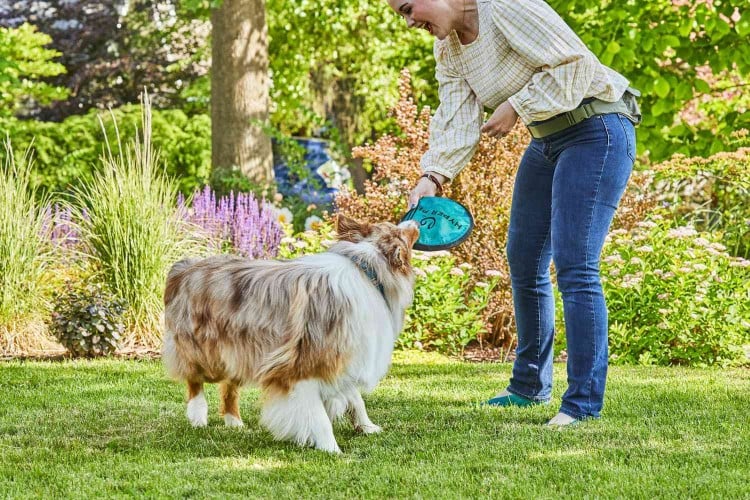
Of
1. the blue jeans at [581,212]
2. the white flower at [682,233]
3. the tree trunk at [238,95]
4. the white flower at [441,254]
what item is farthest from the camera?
the tree trunk at [238,95]

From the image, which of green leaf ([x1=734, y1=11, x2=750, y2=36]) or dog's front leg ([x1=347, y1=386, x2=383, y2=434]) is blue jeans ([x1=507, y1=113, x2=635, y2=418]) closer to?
dog's front leg ([x1=347, y1=386, x2=383, y2=434])

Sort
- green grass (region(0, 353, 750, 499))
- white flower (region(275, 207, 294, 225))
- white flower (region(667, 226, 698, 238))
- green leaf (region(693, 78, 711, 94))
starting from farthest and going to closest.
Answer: white flower (region(275, 207, 294, 225)) → green leaf (region(693, 78, 711, 94)) → white flower (region(667, 226, 698, 238)) → green grass (region(0, 353, 750, 499))

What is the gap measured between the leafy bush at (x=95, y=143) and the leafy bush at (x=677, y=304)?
819cm

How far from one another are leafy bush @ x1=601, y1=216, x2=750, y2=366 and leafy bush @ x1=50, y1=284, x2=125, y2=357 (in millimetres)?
3683

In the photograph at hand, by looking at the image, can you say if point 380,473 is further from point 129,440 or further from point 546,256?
point 546,256

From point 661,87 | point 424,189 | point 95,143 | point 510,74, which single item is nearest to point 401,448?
point 424,189

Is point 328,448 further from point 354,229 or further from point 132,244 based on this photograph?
point 132,244

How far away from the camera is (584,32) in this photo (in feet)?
31.9

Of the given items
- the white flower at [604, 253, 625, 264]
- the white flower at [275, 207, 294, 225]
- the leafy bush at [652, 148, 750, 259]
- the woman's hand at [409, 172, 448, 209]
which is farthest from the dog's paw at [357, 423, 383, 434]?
the white flower at [275, 207, 294, 225]

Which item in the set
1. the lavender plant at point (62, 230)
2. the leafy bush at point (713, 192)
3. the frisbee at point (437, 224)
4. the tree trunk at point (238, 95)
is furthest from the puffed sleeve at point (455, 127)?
the tree trunk at point (238, 95)

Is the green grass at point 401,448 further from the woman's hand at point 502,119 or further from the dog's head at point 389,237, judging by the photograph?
the woman's hand at point 502,119

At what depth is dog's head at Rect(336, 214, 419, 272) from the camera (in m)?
4.07

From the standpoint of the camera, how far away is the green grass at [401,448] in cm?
337

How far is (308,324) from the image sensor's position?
3932 millimetres
